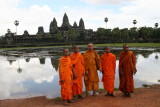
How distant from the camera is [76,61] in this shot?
7164 millimetres

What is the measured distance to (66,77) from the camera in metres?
6.66

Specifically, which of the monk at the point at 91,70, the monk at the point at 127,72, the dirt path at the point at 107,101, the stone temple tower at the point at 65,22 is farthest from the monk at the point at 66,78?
the stone temple tower at the point at 65,22

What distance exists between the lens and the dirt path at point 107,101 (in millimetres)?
6409

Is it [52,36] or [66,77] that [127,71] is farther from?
[52,36]

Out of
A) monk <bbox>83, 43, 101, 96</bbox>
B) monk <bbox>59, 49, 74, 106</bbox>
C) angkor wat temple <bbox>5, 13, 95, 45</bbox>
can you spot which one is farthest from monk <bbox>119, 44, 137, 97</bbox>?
angkor wat temple <bbox>5, 13, 95, 45</bbox>

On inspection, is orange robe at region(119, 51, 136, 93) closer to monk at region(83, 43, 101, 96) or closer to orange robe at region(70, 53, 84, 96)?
monk at region(83, 43, 101, 96)

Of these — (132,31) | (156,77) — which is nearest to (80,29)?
(132,31)

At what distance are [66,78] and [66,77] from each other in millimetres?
29

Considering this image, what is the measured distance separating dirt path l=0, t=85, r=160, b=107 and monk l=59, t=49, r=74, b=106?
0.25m

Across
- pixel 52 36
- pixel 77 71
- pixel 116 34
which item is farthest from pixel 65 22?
pixel 77 71

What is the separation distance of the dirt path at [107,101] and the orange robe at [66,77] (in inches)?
12.3

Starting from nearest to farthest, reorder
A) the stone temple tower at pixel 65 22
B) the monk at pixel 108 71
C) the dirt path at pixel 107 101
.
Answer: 1. the dirt path at pixel 107 101
2. the monk at pixel 108 71
3. the stone temple tower at pixel 65 22

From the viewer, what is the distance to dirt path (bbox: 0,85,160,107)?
641 cm

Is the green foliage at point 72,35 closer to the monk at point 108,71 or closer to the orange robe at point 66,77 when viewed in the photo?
the monk at point 108,71
